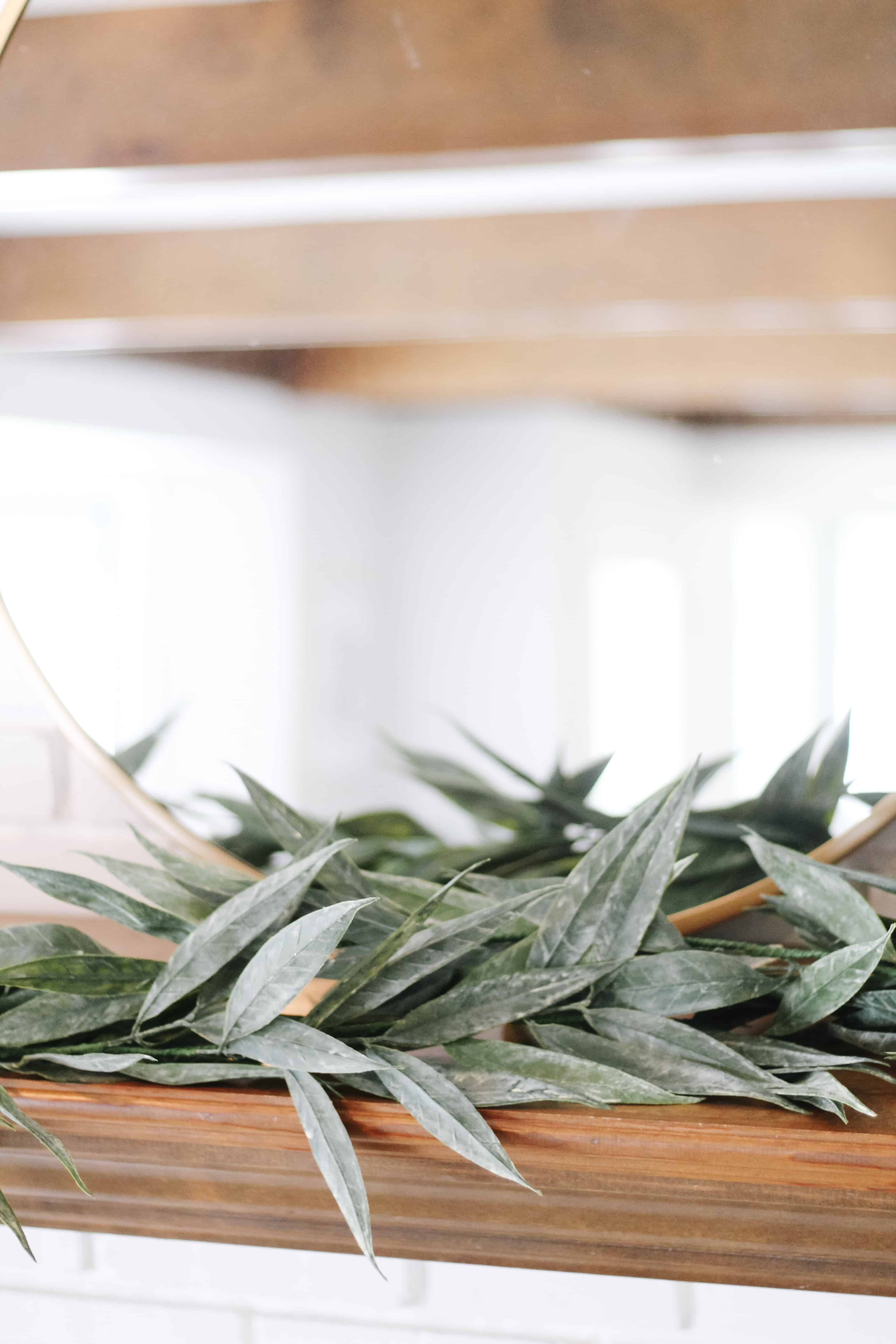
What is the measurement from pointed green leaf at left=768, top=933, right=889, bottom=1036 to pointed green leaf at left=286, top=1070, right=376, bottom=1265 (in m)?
0.19

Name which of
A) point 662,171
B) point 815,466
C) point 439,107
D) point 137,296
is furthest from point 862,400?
point 137,296

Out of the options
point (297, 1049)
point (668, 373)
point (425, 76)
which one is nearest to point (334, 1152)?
point (297, 1049)

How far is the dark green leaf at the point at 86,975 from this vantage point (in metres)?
0.44

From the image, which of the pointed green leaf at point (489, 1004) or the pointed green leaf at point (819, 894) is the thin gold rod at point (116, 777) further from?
the pointed green leaf at point (819, 894)

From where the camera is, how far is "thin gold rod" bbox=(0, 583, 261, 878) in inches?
22.8

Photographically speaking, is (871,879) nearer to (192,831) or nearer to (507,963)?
(507,963)

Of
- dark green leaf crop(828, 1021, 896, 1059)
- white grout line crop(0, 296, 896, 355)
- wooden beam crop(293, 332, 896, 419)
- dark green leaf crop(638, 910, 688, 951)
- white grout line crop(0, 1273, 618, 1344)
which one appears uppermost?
white grout line crop(0, 296, 896, 355)

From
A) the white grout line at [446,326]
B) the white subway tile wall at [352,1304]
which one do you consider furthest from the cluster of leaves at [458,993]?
the white grout line at [446,326]

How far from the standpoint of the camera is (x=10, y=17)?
0.60 metres

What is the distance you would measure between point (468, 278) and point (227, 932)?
37cm

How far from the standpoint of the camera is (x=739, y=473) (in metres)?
0.52

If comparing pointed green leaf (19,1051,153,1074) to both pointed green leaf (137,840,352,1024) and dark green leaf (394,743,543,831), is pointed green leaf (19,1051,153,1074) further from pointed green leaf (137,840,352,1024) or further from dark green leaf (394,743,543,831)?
dark green leaf (394,743,543,831)

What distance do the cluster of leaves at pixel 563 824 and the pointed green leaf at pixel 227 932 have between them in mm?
92

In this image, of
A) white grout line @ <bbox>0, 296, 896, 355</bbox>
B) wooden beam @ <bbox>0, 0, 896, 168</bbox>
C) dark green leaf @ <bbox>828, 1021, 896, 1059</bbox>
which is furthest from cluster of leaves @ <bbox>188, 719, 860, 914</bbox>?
wooden beam @ <bbox>0, 0, 896, 168</bbox>
